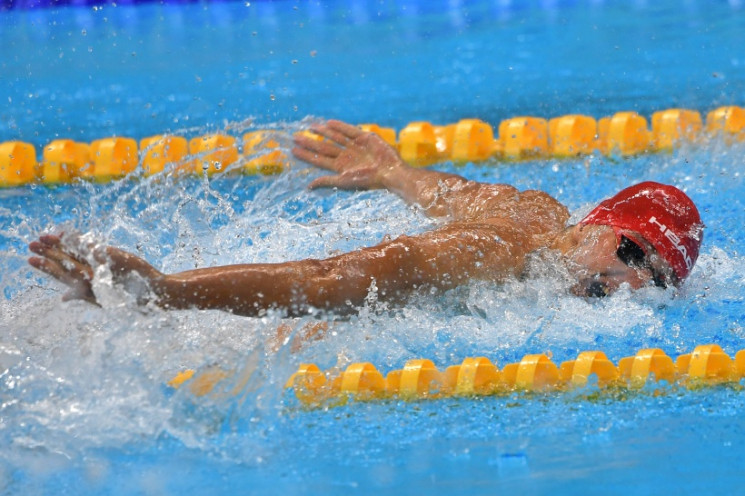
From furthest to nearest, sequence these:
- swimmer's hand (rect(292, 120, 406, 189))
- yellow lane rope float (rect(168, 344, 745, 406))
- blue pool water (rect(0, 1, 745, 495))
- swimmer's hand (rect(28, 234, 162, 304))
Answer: swimmer's hand (rect(292, 120, 406, 189)) → yellow lane rope float (rect(168, 344, 745, 406)) → blue pool water (rect(0, 1, 745, 495)) → swimmer's hand (rect(28, 234, 162, 304))

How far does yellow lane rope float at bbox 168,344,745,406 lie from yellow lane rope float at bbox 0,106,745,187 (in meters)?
1.73

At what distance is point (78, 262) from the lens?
178 cm

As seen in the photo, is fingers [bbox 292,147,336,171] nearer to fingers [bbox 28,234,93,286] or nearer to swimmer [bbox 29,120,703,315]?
swimmer [bbox 29,120,703,315]

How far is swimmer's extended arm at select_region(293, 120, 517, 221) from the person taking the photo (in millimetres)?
2785

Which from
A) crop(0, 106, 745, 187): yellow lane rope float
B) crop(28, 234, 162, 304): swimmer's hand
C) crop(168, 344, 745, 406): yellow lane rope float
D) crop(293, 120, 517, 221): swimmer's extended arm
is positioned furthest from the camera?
crop(0, 106, 745, 187): yellow lane rope float

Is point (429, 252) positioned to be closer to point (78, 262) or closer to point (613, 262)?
point (613, 262)

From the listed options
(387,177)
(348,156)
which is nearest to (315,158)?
(348,156)

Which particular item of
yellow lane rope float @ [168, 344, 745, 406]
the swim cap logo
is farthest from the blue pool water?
the swim cap logo

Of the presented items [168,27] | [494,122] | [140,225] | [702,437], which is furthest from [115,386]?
[168,27]

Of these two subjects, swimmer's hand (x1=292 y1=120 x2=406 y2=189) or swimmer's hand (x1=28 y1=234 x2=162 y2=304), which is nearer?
swimmer's hand (x1=28 y1=234 x2=162 y2=304)

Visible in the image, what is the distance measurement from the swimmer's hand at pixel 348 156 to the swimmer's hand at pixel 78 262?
4.44 ft

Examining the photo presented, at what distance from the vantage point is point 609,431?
195 cm

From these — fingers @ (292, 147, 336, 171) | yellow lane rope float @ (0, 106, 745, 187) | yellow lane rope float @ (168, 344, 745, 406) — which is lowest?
yellow lane rope float @ (168, 344, 745, 406)

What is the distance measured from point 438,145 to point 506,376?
6.29 ft
